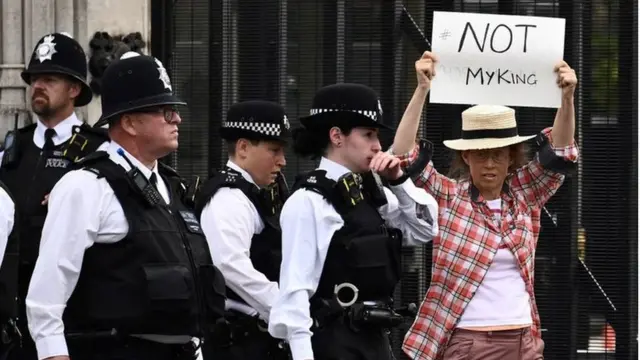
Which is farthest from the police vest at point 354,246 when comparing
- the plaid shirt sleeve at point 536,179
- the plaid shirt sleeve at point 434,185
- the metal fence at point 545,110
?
the metal fence at point 545,110

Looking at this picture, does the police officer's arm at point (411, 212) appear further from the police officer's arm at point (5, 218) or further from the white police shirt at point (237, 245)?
the police officer's arm at point (5, 218)

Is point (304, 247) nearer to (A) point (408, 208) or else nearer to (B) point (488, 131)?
(A) point (408, 208)

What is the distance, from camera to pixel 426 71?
7.82m

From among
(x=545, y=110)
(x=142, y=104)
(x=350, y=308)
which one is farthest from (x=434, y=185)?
(x=545, y=110)

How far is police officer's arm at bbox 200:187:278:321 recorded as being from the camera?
7.93 metres

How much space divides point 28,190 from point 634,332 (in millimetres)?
4176

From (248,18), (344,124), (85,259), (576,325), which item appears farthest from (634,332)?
(85,259)

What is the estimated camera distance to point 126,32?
1037cm

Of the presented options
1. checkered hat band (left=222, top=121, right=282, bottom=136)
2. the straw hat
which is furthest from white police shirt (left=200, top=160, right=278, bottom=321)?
the straw hat

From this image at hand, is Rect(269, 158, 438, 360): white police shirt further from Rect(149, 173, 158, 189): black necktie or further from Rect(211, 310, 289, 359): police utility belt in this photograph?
Rect(211, 310, 289, 359): police utility belt

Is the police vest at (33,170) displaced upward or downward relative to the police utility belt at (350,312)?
upward

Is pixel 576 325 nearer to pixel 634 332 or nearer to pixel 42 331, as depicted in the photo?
pixel 634 332

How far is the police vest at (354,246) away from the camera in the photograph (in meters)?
7.12

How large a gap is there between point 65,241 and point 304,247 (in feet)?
3.75
